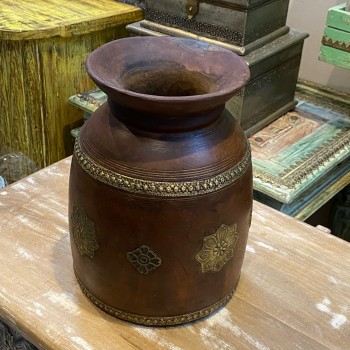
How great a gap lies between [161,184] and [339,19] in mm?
811

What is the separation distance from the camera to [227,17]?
1308 millimetres

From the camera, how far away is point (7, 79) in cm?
158

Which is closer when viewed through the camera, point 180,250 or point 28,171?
point 180,250

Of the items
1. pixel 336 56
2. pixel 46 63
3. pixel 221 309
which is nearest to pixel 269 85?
pixel 336 56

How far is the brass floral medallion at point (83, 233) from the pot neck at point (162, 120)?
145mm

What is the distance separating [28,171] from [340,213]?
36.6 inches

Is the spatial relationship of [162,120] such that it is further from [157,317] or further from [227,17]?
[227,17]

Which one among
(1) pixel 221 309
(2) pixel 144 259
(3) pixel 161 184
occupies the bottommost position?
(1) pixel 221 309

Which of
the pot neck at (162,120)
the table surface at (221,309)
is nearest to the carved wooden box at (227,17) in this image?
the table surface at (221,309)

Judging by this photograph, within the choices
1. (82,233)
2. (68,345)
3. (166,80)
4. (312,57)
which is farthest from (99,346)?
(312,57)

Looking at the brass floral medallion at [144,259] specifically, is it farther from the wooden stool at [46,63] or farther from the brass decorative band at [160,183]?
the wooden stool at [46,63]

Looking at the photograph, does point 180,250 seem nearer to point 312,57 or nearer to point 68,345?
point 68,345

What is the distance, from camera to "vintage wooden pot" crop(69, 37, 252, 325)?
0.71 meters

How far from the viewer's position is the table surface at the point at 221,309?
31.9 inches
